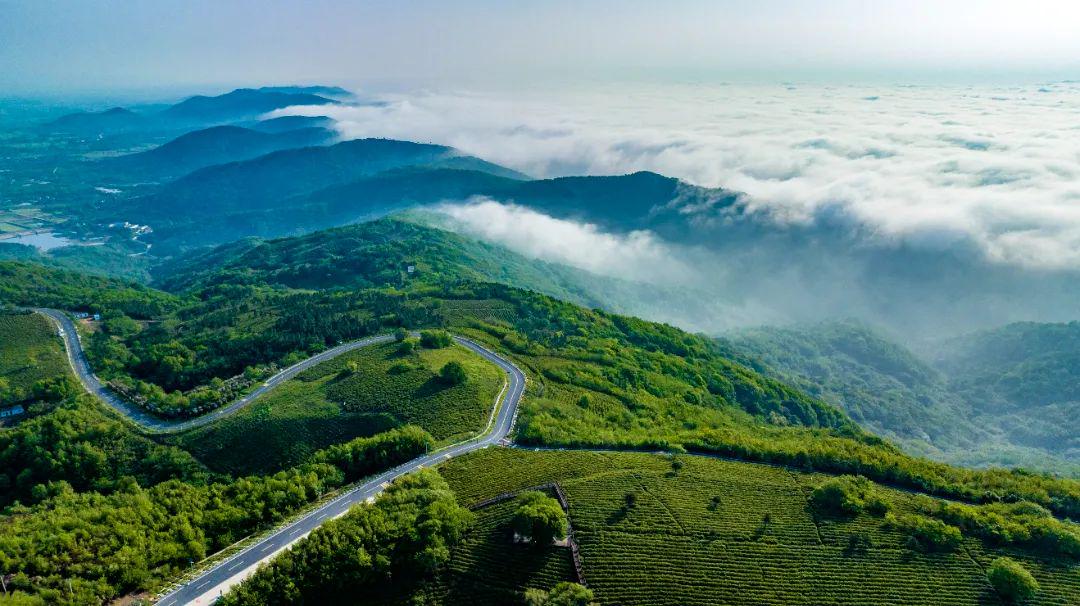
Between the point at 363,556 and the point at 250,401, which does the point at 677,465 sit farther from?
the point at 250,401

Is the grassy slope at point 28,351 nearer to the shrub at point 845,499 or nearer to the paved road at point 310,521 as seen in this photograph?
the paved road at point 310,521

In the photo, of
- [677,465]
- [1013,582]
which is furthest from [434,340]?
[1013,582]

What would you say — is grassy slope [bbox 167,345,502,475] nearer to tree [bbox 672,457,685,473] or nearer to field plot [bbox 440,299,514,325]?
tree [bbox 672,457,685,473]

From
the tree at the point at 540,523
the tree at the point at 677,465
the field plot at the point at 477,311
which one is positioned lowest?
the field plot at the point at 477,311

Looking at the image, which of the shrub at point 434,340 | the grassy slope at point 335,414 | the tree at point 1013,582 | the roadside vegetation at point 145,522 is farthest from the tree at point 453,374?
the tree at point 1013,582

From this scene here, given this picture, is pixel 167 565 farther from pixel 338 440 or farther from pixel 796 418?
pixel 796 418

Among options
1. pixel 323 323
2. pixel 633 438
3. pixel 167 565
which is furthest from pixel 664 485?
pixel 323 323
